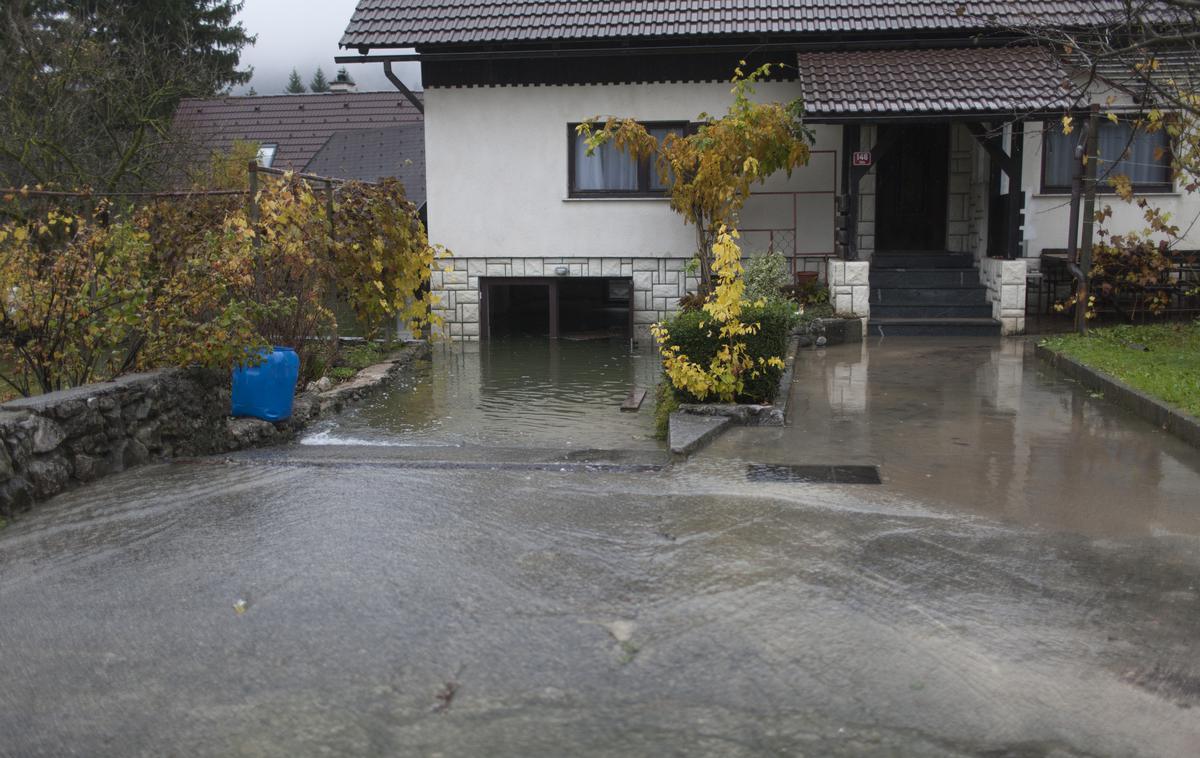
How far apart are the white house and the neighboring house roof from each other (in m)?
7.48

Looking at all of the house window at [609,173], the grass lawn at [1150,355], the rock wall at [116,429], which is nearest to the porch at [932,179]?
the grass lawn at [1150,355]

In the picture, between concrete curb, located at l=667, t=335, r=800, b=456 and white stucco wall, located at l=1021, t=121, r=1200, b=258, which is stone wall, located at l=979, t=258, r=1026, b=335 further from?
concrete curb, located at l=667, t=335, r=800, b=456

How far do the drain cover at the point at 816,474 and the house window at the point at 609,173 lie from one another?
945cm

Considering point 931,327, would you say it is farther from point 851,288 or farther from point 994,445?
point 994,445

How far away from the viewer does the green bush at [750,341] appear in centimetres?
872

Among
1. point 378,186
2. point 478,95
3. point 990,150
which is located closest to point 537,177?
point 478,95

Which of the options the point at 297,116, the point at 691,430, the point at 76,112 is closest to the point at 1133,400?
the point at 691,430

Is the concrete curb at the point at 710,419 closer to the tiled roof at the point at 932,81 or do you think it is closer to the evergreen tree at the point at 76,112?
the tiled roof at the point at 932,81

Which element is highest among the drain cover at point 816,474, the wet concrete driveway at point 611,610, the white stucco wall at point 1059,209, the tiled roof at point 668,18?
the tiled roof at point 668,18

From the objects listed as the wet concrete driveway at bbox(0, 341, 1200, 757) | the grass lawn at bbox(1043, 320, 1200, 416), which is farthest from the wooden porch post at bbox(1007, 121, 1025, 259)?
the wet concrete driveway at bbox(0, 341, 1200, 757)

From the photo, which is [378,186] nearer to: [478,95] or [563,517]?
[478,95]

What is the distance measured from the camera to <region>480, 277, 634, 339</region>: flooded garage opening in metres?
16.5

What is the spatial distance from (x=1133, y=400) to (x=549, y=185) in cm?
945

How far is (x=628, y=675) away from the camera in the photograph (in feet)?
13.2
